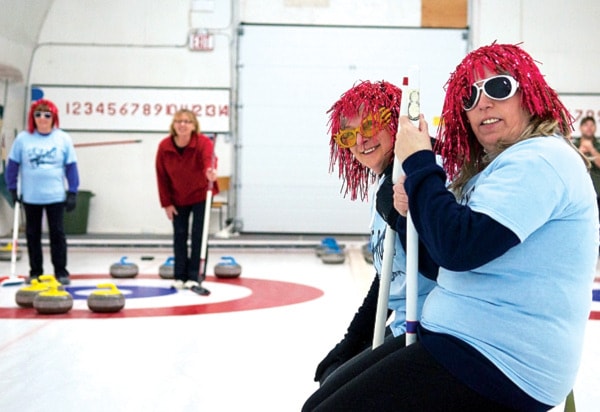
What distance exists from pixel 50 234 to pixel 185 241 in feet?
3.58

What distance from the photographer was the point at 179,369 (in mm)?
3770

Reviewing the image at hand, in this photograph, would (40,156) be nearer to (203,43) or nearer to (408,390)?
(203,43)

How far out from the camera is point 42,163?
6.44 meters

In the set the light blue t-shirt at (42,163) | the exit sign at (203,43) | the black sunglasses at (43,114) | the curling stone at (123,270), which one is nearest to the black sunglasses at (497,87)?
the light blue t-shirt at (42,163)

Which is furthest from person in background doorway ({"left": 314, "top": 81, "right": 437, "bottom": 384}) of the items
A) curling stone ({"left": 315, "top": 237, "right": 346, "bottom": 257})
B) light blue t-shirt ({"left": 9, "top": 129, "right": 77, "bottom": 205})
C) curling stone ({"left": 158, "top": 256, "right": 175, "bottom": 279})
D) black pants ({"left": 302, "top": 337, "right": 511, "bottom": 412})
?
curling stone ({"left": 315, "top": 237, "right": 346, "bottom": 257})

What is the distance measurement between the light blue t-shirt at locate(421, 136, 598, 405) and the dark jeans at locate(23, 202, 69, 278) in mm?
5439

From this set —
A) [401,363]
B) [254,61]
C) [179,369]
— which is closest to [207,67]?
[254,61]

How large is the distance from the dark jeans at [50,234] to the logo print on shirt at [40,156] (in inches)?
13.0

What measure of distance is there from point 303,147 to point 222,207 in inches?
53.7

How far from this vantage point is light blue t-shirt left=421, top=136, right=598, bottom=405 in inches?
56.6

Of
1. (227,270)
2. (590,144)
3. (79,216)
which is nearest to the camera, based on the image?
(227,270)

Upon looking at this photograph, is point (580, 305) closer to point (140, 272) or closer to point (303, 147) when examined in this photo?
point (140, 272)

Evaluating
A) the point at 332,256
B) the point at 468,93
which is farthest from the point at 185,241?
the point at 468,93

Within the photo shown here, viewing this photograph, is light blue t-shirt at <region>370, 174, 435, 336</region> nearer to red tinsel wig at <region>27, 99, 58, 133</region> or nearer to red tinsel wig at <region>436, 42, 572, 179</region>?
red tinsel wig at <region>436, 42, 572, 179</region>
